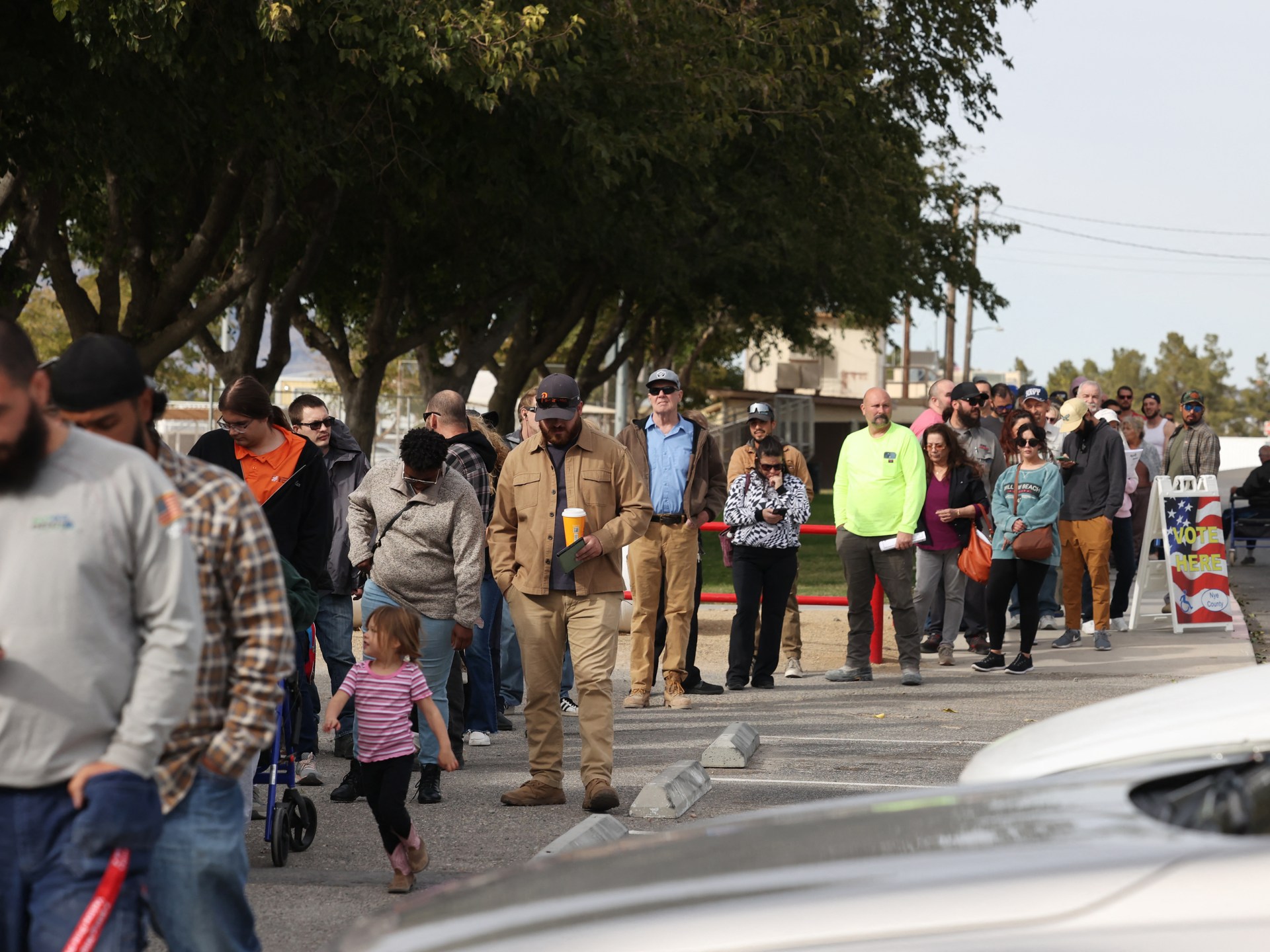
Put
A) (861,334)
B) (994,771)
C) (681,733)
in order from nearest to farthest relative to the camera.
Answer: (994,771)
(681,733)
(861,334)

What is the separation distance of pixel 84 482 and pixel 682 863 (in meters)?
1.32

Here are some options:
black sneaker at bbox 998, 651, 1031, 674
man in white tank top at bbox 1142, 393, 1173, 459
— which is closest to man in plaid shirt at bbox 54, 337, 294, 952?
black sneaker at bbox 998, 651, 1031, 674

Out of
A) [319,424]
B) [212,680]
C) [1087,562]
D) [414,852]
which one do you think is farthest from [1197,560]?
[212,680]

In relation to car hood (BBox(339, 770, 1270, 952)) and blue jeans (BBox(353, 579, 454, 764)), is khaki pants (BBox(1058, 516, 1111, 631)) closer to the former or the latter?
blue jeans (BBox(353, 579, 454, 764))

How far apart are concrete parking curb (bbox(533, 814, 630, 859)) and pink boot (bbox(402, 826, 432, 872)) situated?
0.42 metres

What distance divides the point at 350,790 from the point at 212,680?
4.36 metres

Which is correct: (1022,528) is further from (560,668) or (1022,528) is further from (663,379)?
(560,668)

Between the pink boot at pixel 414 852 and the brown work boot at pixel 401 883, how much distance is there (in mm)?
44

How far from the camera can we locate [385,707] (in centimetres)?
616

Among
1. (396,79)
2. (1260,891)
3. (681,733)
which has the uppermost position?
(396,79)

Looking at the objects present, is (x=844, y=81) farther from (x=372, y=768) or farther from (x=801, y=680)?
(x=372, y=768)

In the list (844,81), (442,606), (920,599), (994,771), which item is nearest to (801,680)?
(920,599)

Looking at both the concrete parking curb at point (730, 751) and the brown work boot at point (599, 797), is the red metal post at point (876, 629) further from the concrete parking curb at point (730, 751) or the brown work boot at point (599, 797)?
the brown work boot at point (599, 797)

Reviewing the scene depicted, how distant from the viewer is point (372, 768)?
6078 millimetres
